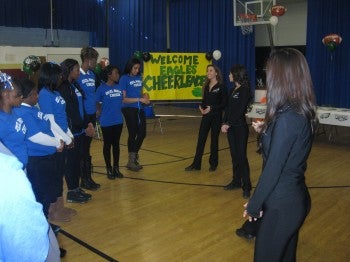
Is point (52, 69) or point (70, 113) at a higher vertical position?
point (52, 69)

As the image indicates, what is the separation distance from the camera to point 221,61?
11.6 metres

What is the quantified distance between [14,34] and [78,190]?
953 cm

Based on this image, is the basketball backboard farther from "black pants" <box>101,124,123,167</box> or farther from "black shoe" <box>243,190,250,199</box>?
"black shoe" <box>243,190,250,199</box>

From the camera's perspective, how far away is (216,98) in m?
5.05

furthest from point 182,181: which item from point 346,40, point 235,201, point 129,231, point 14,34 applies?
point 14,34

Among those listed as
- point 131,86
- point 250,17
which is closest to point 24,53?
point 250,17

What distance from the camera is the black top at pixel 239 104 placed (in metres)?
4.12

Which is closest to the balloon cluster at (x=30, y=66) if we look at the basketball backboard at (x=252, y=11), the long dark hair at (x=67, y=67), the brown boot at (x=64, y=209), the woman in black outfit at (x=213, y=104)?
the basketball backboard at (x=252, y=11)

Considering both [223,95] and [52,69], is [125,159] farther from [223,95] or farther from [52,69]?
[52,69]

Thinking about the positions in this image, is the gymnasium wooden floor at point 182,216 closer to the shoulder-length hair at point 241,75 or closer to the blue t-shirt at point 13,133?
the blue t-shirt at point 13,133

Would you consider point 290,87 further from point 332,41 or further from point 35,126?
point 332,41

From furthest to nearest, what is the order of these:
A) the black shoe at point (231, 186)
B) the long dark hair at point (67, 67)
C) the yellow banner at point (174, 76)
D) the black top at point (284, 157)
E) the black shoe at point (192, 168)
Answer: the yellow banner at point (174, 76) → the black shoe at point (192, 168) → the black shoe at point (231, 186) → the long dark hair at point (67, 67) → the black top at point (284, 157)

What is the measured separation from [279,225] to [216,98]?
341cm

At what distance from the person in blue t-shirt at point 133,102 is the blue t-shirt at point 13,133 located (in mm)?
2715
